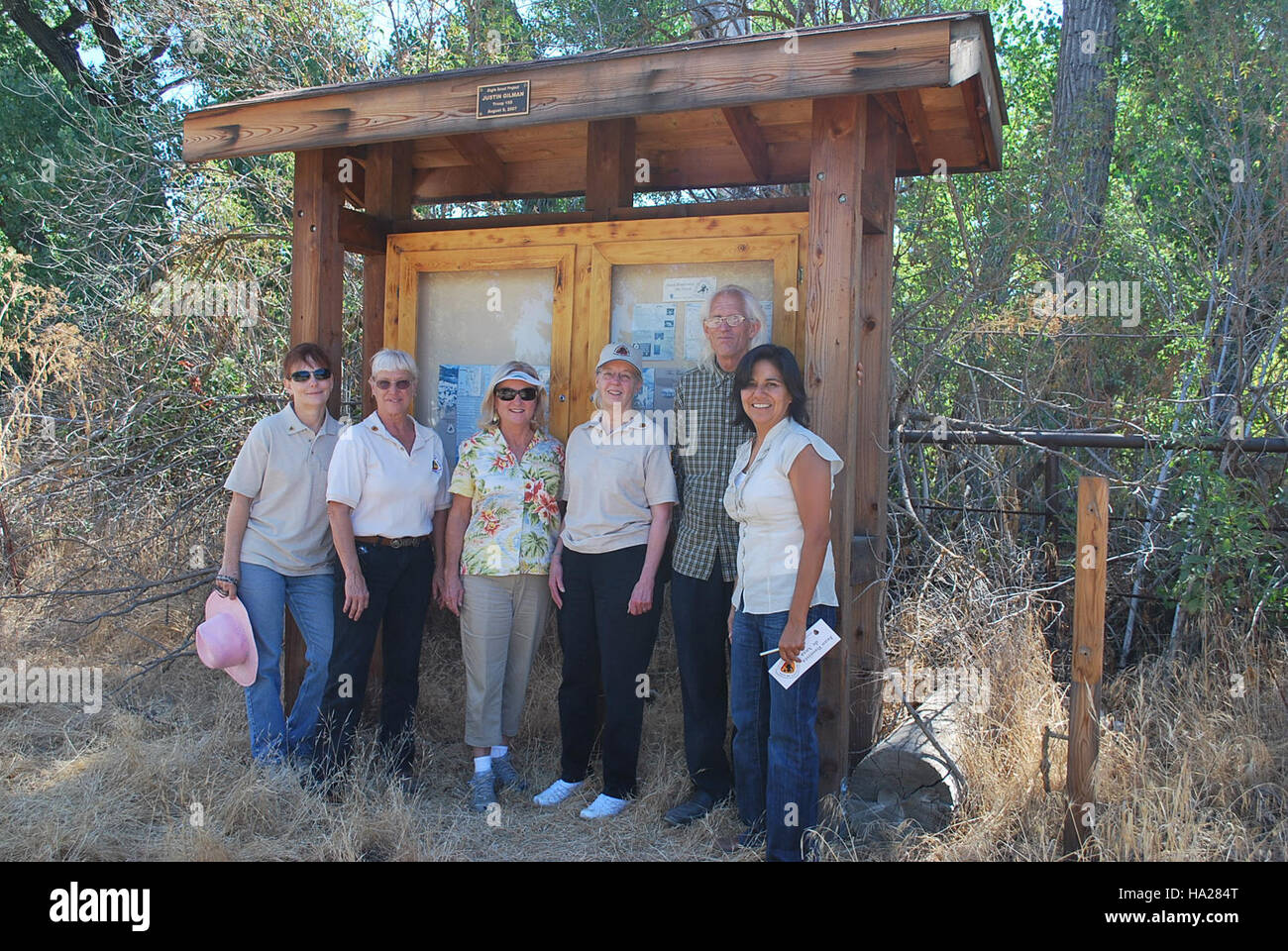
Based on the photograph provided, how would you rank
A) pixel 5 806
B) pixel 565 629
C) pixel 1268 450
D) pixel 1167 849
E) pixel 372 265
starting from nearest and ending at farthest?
pixel 1167 849, pixel 5 806, pixel 565 629, pixel 1268 450, pixel 372 265

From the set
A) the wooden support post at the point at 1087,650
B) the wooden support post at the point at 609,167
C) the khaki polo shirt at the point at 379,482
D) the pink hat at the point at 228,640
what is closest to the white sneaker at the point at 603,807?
the khaki polo shirt at the point at 379,482

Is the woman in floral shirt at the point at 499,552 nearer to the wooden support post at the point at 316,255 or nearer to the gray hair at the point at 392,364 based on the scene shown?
the gray hair at the point at 392,364

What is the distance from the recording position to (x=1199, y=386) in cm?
607

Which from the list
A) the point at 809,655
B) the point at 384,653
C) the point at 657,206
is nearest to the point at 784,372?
the point at 809,655

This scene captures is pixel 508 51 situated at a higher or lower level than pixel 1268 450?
higher

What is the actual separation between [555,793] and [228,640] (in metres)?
1.50

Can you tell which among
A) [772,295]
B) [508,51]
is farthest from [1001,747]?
[508,51]

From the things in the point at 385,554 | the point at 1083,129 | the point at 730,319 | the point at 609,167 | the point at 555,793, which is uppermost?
the point at 1083,129

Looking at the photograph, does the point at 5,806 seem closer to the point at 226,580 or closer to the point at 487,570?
the point at 226,580

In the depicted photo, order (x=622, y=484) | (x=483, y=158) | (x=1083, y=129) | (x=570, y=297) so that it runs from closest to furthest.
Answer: (x=622, y=484) < (x=570, y=297) < (x=483, y=158) < (x=1083, y=129)

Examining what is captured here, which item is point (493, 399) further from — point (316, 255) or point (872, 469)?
point (872, 469)

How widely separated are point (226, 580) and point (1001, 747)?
3.28m

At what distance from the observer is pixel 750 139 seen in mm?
5098

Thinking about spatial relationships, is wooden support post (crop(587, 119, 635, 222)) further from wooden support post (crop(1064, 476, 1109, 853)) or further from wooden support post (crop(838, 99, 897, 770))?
wooden support post (crop(1064, 476, 1109, 853))
